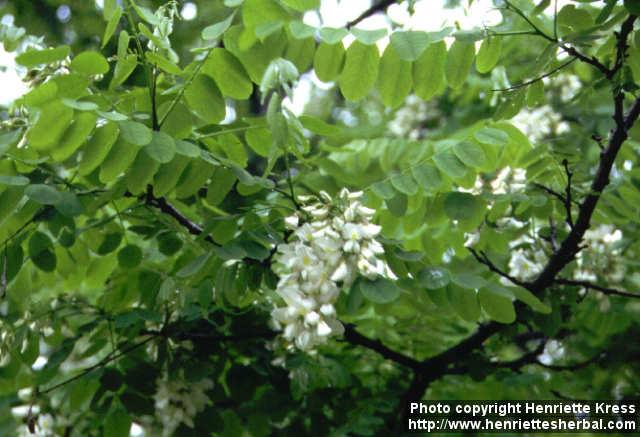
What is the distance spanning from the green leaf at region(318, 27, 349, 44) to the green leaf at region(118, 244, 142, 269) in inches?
36.3

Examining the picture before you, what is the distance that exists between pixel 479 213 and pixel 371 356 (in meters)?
0.98

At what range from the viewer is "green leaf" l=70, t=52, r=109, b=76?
156cm

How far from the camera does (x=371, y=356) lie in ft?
8.98

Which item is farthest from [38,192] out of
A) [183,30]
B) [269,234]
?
[183,30]

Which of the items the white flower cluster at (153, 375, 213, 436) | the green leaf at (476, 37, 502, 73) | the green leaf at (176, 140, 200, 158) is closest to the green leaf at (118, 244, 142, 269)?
the white flower cluster at (153, 375, 213, 436)

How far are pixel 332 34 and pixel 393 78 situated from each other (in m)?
0.21

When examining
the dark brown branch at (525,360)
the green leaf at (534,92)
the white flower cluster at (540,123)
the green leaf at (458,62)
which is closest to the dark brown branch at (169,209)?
the green leaf at (458,62)

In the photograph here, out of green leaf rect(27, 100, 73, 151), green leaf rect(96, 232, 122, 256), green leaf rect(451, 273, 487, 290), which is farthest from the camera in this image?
green leaf rect(96, 232, 122, 256)

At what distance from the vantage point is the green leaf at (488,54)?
1795 millimetres

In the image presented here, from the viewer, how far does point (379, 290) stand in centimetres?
157

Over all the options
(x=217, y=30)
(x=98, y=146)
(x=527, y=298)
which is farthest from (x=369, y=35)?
(x=527, y=298)

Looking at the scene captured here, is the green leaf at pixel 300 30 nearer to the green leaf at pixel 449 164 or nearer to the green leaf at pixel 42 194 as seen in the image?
the green leaf at pixel 449 164

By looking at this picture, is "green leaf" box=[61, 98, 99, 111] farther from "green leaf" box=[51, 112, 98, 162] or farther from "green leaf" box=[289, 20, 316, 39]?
"green leaf" box=[289, 20, 316, 39]

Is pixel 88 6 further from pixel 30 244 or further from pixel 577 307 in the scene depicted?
pixel 577 307
